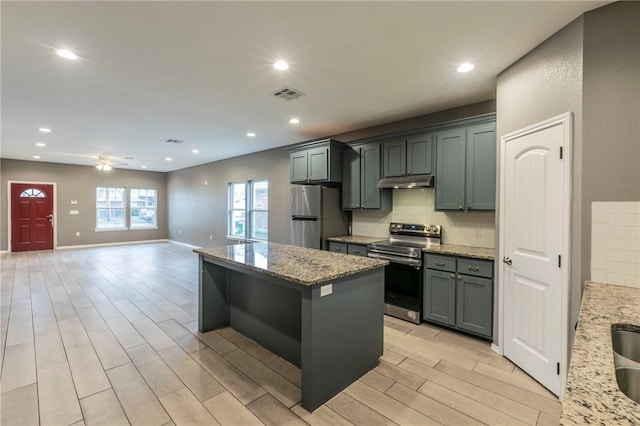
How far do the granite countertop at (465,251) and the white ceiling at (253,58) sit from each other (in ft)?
5.80

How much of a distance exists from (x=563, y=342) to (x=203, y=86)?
3.95m

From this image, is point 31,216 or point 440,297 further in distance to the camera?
point 31,216

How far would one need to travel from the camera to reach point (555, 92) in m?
2.18

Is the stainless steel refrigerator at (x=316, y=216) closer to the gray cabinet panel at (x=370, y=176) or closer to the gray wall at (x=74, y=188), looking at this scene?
the gray cabinet panel at (x=370, y=176)

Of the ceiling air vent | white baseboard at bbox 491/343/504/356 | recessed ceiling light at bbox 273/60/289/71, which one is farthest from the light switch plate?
the ceiling air vent

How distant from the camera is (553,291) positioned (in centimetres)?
219

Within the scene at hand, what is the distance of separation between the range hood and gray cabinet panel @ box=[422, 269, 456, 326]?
3.49 ft

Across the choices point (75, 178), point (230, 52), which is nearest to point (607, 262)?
point (230, 52)

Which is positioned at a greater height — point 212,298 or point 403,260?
point 403,260

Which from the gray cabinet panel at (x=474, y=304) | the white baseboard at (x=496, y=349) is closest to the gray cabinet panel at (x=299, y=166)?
the gray cabinet panel at (x=474, y=304)

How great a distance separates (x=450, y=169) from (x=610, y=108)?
1.63 m

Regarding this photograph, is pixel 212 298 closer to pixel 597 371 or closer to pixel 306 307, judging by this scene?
pixel 306 307

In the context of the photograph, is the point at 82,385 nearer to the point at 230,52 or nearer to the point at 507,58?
the point at 230,52

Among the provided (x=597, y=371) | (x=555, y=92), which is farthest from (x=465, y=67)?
(x=597, y=371)
